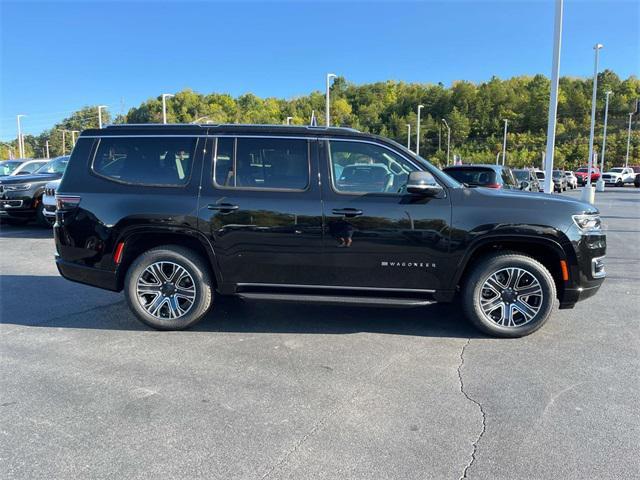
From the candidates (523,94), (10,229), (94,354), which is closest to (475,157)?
(523,94)

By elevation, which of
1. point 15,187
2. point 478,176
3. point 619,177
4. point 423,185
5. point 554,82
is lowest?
point 15,187

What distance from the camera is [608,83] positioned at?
101 meters

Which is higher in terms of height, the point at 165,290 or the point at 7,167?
the point at 7,167

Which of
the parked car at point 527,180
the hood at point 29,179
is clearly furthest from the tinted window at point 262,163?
the parked car at point 527,180

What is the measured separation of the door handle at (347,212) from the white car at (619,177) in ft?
154

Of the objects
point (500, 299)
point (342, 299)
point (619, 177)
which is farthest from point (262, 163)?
point (619, 177)

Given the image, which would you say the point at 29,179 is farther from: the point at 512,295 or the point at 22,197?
the point at 512,295

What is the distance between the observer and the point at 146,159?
4957 millimetres

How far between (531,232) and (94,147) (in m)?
4.40

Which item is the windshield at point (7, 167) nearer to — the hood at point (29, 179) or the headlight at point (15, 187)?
the hood at point (29, 179)

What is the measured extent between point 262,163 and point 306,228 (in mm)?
793

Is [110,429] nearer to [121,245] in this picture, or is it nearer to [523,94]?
[121,245]

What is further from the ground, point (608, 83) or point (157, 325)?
point (608, 83)

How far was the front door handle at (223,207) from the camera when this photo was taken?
4734 millimetres
